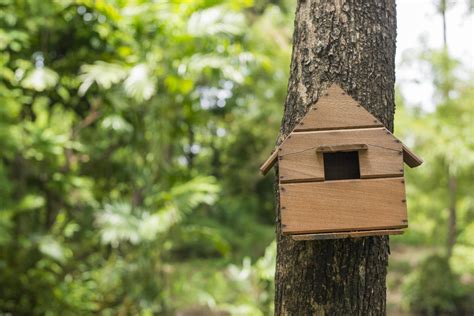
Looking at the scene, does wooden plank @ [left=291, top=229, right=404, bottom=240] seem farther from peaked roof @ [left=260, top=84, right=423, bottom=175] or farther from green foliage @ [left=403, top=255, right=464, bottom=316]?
green foliage @ [left=403, top=255, right=464, bottom=316]

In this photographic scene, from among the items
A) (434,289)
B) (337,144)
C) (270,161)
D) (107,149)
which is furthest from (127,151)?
(434,289)

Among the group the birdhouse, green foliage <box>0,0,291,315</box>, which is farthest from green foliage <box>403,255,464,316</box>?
the birdhouse

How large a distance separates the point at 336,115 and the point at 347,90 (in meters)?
0.11

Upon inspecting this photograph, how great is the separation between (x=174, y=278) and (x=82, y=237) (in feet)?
5.51

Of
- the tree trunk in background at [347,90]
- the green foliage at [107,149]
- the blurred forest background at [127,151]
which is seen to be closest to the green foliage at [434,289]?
the blurred forest background at [127,151]

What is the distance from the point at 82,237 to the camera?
256 inches

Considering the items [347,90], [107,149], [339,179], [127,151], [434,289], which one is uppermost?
[107,149]

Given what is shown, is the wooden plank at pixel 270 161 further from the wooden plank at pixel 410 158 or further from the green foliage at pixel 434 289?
the green foliage at pixel 434 289

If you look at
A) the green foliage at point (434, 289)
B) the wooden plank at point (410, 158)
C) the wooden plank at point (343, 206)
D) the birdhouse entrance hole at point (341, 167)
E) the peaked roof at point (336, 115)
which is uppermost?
the peaked roof at point (336, 115)

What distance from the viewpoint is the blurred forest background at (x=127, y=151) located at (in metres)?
5.02

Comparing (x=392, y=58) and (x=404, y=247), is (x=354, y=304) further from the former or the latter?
(x=404, y=247)

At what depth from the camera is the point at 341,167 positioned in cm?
208

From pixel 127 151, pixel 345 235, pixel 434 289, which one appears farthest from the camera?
pixel 434 289

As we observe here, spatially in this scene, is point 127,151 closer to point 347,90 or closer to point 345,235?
Result: point 347,90
